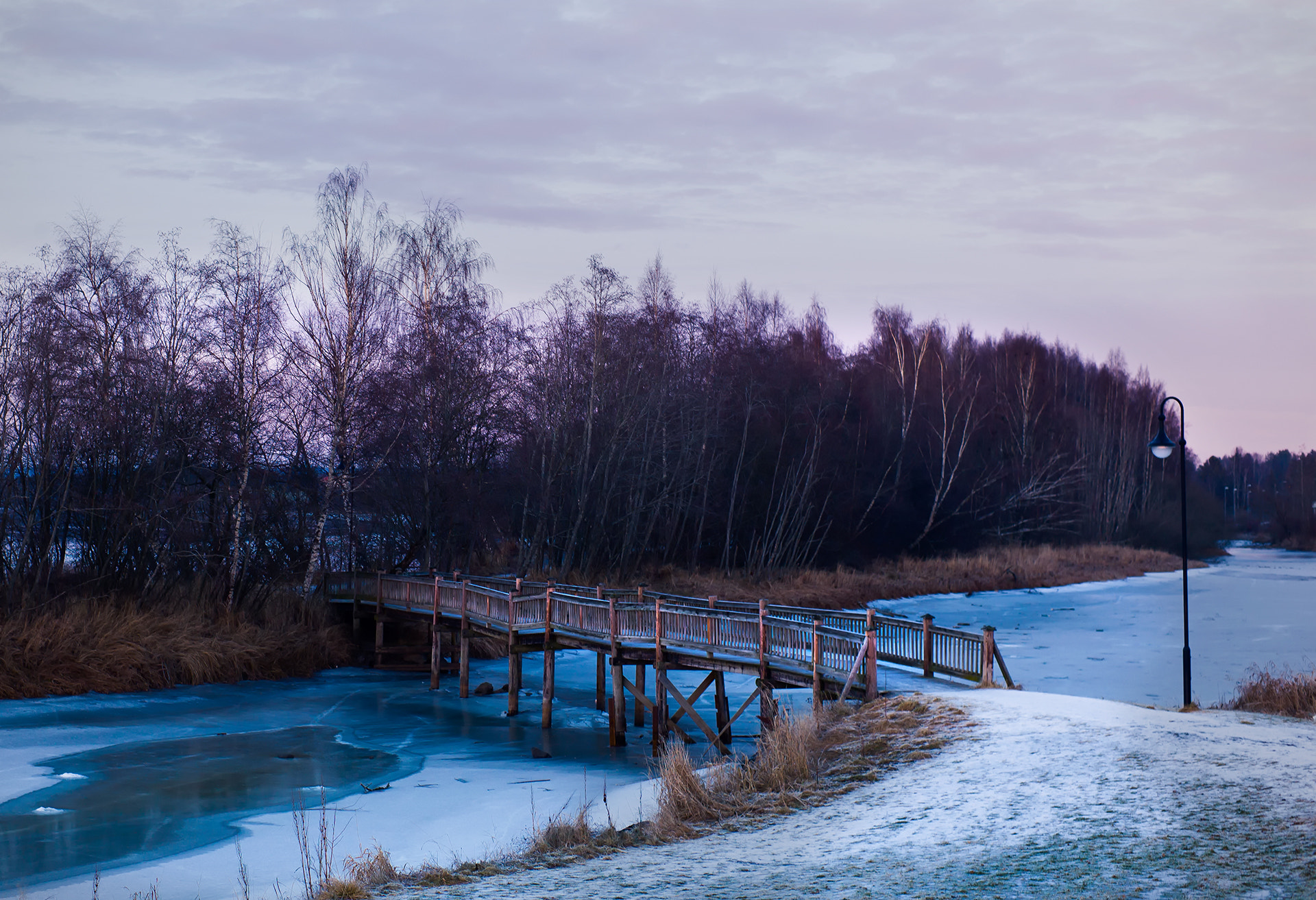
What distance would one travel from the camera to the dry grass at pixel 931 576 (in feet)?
143

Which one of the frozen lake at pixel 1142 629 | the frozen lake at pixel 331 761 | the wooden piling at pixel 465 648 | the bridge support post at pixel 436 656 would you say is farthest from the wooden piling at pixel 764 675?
the bridge support post at pixel 436 656

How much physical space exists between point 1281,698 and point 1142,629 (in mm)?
23707

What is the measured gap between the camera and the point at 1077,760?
11594mm

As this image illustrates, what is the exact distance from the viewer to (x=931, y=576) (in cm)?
5225

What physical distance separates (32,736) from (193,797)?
6638 mm

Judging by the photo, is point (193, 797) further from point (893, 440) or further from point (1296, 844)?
point (893, 440)

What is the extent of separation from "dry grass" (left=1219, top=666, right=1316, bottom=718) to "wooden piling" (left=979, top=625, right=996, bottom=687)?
3.43 meters

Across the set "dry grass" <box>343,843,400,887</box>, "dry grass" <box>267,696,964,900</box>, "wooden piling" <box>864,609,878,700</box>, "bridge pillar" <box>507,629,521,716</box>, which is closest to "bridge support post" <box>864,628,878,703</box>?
"wooden piling" <box>864,609,878,700</box>

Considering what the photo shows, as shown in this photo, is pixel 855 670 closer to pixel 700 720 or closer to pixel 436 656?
pixel 700 720

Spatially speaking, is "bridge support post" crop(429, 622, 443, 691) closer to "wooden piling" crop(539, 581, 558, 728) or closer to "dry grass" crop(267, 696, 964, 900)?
"wooden piling" crop(539, 581, 558, 728)

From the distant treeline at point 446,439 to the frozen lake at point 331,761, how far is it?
5856 millimetres

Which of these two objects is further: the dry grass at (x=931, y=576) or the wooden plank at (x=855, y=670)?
the dry grass at (x=931, y=576)

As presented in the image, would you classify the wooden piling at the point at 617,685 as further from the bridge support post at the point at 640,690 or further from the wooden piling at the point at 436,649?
the wooden piling at the point at 436,649

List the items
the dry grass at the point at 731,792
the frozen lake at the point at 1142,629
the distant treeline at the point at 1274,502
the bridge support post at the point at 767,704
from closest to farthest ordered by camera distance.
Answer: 1. the dry grass at the point at 731,792
2. the bridge support post at the point at 767,704
3. the frozen lake at the point at 1142,629
4. the distant treeline at the point at 1274,502
